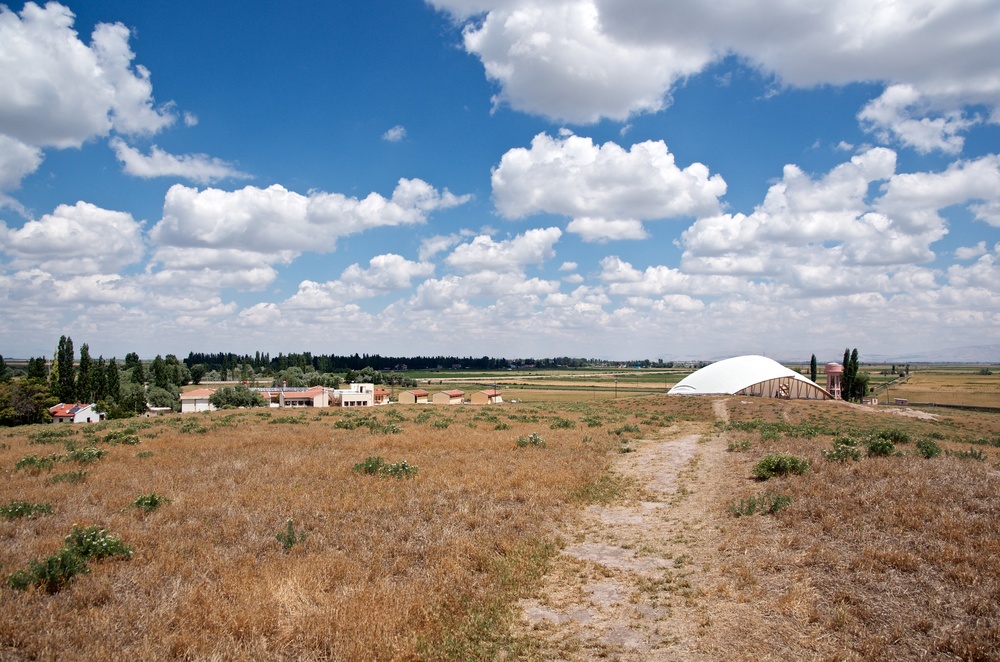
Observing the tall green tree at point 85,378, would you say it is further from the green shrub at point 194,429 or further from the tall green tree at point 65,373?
the green shrub at point 194,429

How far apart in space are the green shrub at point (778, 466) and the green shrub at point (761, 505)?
235 cm

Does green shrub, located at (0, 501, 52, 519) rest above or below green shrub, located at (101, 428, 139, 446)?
above

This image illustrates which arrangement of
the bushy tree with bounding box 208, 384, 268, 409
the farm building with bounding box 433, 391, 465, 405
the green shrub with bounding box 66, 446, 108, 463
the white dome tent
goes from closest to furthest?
the green shrub with bounding box 66, 446, 108, 463
the white dome tent
the bushy tree with bounding box 208, 384, 268, 409
the farm building with bounding box 433, 391, 465, 405

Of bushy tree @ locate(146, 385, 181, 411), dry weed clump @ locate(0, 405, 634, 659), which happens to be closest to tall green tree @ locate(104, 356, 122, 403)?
bushy tree @ locate(146, 385, 181, 411)

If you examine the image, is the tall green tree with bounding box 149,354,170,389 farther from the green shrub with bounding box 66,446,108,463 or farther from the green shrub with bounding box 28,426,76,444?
the green shrub with bounding box 66,446,108,463

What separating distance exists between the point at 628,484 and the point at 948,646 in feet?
38.1

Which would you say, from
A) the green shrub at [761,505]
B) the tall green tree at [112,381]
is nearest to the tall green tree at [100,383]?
the tall green tree at [112,381]

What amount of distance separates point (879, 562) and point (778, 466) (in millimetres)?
7658

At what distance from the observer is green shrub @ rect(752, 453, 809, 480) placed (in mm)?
16183

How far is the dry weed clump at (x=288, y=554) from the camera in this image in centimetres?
733

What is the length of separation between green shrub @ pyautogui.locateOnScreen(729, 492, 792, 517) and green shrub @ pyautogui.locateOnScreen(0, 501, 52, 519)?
16.5m

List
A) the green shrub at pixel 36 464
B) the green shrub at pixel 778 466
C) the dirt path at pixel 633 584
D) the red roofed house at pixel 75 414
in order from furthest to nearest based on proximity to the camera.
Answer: the red roofed house at pixel 75 414 → the green shrub at pixel 36 464 → the green shrub at pixel 778 466 → the dirt path at pixel 633 584

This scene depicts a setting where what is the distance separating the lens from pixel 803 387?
70438mm

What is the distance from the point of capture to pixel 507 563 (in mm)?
10430
